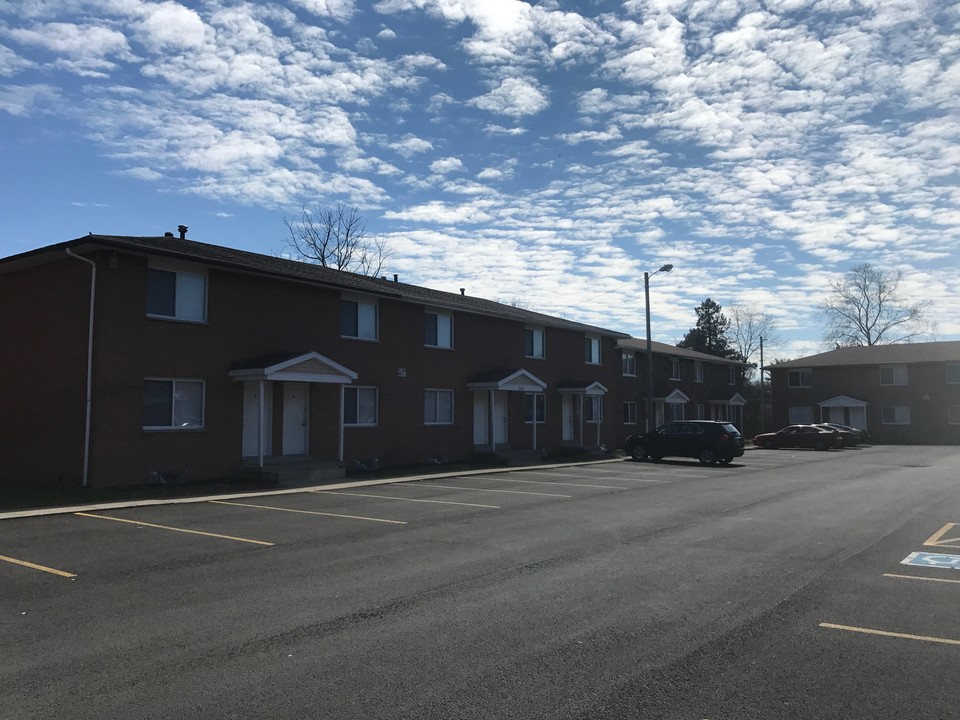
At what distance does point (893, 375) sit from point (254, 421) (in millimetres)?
48922

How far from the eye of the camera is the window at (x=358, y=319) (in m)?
23.9

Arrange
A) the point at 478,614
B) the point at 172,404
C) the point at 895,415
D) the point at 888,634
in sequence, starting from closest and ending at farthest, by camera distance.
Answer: the point at 888,634
the point at 478,614
the point at 172,404
the point at 895,415

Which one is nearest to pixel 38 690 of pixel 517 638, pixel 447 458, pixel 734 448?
pixel 517 638

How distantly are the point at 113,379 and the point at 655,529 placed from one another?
12.3 metres

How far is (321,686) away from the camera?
509 centimetres

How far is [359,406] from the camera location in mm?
24141

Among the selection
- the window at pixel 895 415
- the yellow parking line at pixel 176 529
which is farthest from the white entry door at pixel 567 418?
the window at pixel 895 415

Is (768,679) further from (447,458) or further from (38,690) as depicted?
(447,458)

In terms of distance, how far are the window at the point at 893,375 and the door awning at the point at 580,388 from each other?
30593mm

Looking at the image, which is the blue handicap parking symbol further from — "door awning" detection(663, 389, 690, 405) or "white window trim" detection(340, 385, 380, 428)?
"door awning" detection(663, 389, 690, 405)

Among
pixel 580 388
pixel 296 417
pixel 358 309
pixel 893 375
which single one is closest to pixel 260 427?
pixel 296 417

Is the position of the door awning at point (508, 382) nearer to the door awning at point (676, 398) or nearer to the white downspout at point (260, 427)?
the white downspout at point (260, 427)

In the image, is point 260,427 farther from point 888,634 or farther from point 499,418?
point 888,634

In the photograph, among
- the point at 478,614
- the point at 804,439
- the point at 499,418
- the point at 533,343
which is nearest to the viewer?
the point at 478,614
